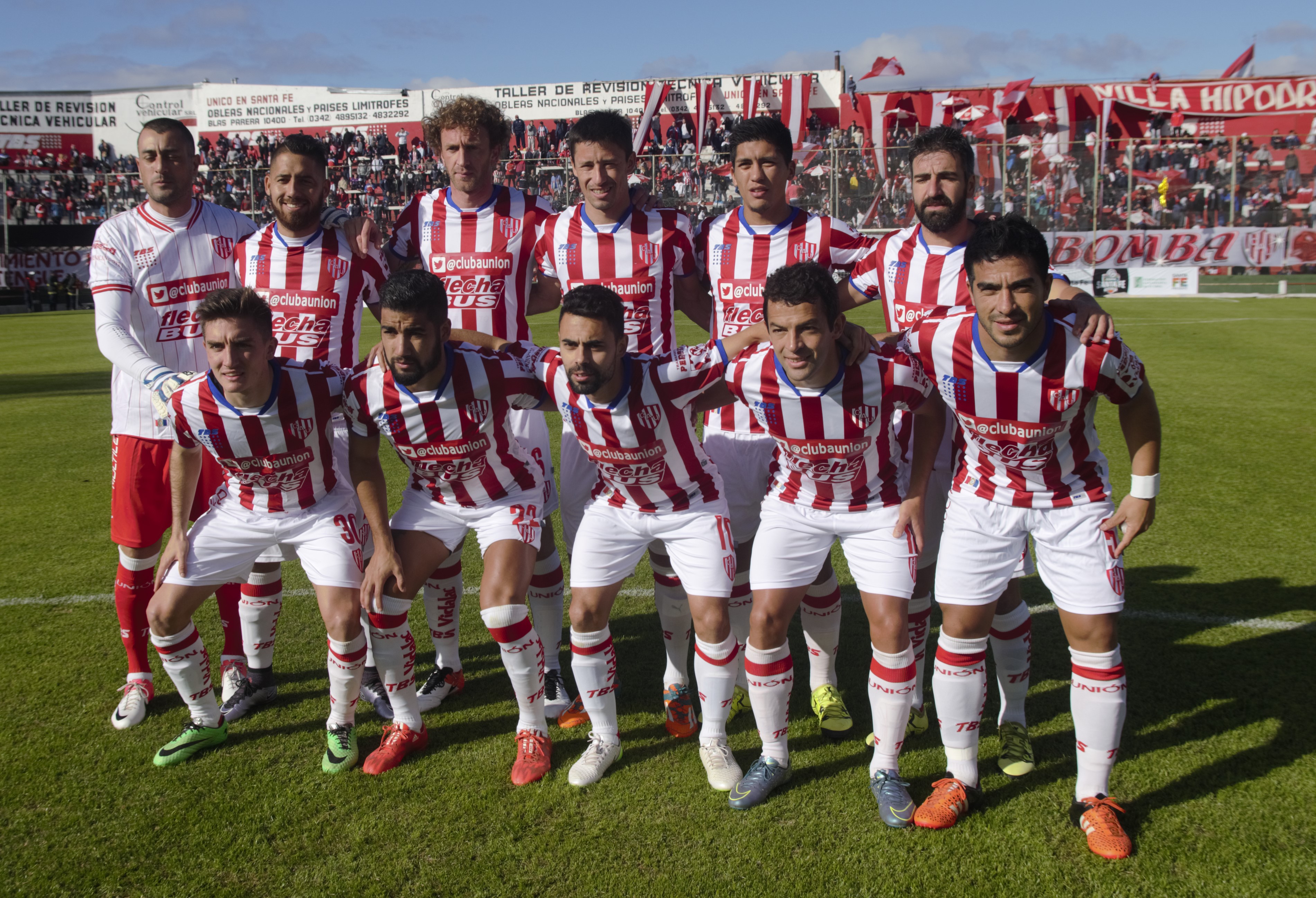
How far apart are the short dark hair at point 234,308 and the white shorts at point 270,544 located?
75cm

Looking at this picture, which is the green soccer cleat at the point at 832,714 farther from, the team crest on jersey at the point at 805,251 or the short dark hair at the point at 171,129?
the short dark hair at the point at 171,129

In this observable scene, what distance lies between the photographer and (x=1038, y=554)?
3.10 m

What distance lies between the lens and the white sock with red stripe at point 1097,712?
2914 mm

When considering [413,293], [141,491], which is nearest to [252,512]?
[141,491]

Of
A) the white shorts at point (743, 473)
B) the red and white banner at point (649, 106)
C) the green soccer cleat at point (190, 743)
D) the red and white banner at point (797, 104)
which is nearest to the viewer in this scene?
the green soccer cleat at point (190, 743)

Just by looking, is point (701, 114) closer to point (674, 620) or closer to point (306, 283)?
point (306, 283)

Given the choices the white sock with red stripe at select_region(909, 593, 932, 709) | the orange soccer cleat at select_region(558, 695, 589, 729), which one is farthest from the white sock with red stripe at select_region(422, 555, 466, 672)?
the white sock with red stripe at select_region(909, 593, 932, 709)

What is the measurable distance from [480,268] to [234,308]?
1187mm

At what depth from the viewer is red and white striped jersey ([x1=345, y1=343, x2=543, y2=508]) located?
356 centimetres

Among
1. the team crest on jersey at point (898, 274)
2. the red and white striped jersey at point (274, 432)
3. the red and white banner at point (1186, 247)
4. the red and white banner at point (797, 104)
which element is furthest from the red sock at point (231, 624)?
the red and white banner at point (797, 104)

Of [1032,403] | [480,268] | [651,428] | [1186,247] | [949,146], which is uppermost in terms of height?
[1186,247]

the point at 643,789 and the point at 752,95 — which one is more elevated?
the point at 752,95

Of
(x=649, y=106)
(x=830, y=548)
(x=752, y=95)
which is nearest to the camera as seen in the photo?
(x=830, y=548)

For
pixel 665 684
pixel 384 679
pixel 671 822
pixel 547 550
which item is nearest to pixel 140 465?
pixel 384 679
